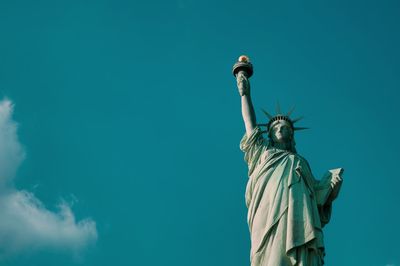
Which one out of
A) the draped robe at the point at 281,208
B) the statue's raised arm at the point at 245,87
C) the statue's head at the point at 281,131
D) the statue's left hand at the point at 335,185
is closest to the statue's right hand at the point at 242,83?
the statue's raised arm at the point at 245,87

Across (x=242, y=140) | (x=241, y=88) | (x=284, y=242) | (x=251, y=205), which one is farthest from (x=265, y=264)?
(x=241, y=88)

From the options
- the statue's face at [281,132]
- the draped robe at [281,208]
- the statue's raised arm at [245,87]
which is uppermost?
the statue's raised arm at [245,87]

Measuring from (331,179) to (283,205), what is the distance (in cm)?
185

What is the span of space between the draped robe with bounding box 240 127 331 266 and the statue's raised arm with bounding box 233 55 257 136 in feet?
1.37

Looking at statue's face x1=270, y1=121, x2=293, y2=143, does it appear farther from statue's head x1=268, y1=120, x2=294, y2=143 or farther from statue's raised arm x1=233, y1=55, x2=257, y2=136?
statue's raised arm x1=233, y1=55, x2=257, y2=136

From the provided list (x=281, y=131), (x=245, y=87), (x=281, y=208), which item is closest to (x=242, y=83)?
(x=245, y=87)

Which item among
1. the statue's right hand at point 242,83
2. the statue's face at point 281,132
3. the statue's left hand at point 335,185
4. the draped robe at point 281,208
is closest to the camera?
the draped robe at point 281,208

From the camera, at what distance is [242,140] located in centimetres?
1720

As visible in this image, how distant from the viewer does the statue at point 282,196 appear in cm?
1431

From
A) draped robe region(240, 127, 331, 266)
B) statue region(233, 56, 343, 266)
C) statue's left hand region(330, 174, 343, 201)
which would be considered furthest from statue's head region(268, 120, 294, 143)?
statue's left hand region(330, 174, 343, 201)

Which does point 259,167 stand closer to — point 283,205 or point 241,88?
point 283,205

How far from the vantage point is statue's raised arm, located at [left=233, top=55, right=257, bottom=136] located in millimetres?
17547

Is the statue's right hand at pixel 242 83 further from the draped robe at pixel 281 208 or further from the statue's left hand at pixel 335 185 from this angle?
the statue's left hand at pixel 335 185

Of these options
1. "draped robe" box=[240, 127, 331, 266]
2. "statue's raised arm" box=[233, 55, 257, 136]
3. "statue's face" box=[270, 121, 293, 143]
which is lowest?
"draped robe" box=[240, 127, 331, 266]
